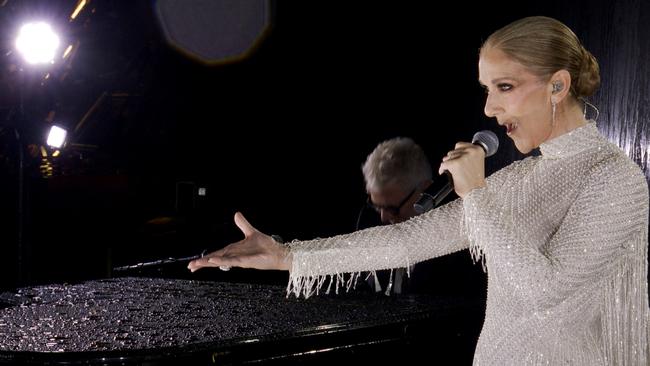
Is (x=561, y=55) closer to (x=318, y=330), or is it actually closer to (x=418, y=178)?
(x=318, y=330)

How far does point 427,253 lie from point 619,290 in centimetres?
42

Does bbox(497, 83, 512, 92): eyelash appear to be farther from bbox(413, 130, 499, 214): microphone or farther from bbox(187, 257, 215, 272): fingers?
bbox(187, 257, 215, 272): fingers

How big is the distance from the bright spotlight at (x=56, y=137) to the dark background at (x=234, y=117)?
174 mm

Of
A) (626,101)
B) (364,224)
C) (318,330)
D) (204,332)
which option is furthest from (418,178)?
(204,332)

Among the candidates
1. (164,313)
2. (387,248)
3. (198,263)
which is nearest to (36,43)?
(164,313)

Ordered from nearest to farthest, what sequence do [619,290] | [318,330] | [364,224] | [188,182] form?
1. [619,290]
2. [318,330]
3. [364,224]
4. [188,182]

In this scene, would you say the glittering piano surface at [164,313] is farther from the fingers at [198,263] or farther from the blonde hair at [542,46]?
the blonde hair at [542,46]

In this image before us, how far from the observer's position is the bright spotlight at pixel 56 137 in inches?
250

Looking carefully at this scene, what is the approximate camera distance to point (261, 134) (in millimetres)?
5898

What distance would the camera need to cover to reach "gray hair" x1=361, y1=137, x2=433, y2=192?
3.34 meters

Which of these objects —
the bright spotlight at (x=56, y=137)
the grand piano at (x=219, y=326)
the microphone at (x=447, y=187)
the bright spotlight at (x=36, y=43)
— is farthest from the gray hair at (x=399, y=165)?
the bright spotlight at (x=56, y=137)

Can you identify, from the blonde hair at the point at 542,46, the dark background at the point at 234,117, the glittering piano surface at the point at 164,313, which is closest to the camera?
the blonde hair at the point at 542,46

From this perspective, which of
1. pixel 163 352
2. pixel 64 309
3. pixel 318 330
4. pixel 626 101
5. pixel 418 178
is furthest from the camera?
pixel 418 178

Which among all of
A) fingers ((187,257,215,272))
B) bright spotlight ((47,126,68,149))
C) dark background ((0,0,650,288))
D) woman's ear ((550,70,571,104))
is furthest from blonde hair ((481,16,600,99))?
bright spotlight ((47,126,68,149))
